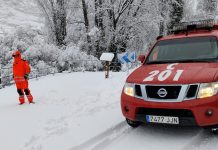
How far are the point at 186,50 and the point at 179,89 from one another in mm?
1751

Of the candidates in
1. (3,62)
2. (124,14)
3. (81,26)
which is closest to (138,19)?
(124,14)

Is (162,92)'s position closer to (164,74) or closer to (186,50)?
(164,74)

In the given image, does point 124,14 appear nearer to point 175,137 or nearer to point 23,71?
point 23,71

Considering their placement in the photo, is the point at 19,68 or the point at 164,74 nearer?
the point at 164,74

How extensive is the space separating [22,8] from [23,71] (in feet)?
342

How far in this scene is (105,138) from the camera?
19.1 feet

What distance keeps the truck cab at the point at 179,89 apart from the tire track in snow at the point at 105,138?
28 cm

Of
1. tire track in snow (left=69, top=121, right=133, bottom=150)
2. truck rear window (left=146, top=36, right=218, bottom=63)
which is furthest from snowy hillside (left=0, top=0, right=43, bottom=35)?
tire track in snow (left=69, top=121, right=133, bottom=150)

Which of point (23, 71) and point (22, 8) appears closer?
point (23, 71)

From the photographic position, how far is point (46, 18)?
25734 millimetres

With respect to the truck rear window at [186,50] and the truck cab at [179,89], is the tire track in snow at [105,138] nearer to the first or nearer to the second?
the truck cab at [179,89]

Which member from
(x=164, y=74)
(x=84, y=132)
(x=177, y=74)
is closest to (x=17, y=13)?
(x=84, y=132)

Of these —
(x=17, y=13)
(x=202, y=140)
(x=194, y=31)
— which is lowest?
(x=202, y=140)

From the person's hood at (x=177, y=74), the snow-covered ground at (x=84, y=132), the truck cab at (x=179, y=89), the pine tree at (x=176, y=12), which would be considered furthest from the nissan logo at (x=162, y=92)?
the pine tree at (x=176, y=12)
